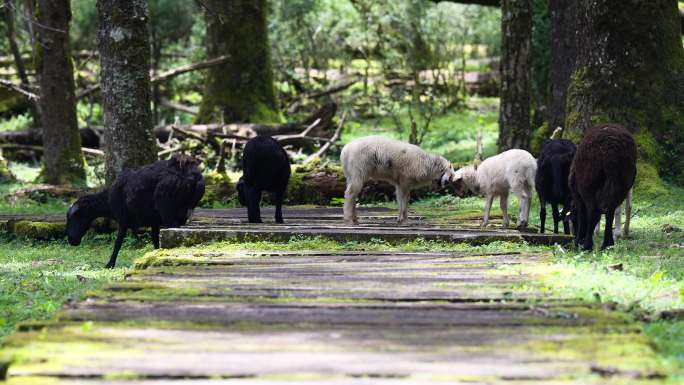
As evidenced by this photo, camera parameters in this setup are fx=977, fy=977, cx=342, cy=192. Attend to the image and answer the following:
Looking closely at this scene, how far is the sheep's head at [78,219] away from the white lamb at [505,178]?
491cm

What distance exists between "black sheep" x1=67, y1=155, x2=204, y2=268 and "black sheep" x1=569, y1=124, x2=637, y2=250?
4406 millimetres

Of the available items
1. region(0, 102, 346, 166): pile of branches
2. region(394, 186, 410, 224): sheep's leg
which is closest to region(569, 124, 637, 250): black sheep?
region(394, 186, 410, 224): sheep's leg

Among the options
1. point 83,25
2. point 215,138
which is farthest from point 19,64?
point 83,25

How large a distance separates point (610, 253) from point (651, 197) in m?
5.16

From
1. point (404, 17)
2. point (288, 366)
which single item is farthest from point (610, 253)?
point (404, 17)

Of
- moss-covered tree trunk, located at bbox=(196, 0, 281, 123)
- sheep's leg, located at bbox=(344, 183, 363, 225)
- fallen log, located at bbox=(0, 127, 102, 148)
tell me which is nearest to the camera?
sheep's leg, located at bbox=(344, 183, 363, 225)

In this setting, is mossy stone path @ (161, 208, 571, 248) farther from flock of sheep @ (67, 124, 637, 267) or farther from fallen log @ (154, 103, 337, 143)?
fallen log @ (154, 103, 337, 143)

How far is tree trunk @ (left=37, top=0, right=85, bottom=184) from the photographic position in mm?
18625

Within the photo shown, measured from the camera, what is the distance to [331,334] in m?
5.09

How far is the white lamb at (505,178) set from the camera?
10625mm

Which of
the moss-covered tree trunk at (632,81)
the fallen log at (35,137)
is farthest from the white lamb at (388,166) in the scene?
the fallen log at (35,137)

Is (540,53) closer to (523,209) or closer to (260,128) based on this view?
(260,128)

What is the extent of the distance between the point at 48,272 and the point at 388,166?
398 centimetres

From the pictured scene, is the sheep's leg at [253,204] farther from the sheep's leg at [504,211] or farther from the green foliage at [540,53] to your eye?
the green foliage at [540,53]
